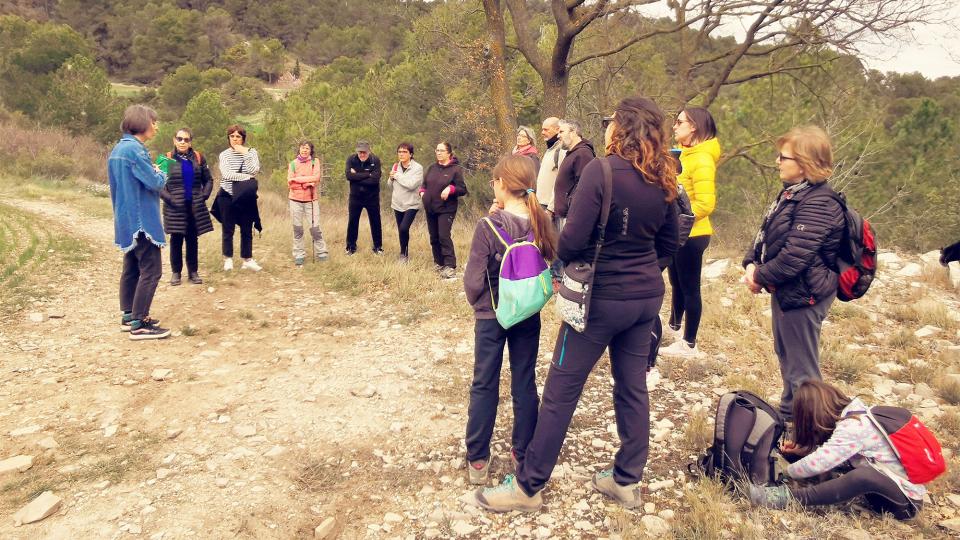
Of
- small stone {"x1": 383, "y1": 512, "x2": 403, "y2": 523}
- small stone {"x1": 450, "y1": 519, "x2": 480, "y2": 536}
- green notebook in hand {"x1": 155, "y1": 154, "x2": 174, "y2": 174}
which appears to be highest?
green notebook in hand {"x1": 155, "y1": 154, "x2": 174, "y2": 174}

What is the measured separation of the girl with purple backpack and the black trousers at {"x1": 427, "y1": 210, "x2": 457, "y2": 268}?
4.20 metres

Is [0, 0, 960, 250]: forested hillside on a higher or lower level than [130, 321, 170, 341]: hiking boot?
higher

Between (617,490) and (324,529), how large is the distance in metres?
1.46

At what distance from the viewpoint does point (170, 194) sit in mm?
6180

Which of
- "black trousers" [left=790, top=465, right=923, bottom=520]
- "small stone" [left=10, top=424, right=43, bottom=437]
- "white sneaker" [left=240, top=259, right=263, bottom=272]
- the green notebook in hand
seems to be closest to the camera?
"black trousers" [left=790, top=465, right=923, bottom=520]

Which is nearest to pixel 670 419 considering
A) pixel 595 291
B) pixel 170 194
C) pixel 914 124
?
pixel 595 291

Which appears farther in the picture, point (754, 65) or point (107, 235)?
point (754, 65)

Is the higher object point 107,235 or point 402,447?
point 107,235

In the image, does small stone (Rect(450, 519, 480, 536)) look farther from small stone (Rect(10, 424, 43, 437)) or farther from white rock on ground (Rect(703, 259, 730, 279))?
white rock on ground (Rect(703, 259, 730, 279))

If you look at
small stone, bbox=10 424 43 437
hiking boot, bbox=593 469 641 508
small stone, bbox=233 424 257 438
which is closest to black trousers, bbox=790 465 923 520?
hiking boot, bbox=593 469 641 508

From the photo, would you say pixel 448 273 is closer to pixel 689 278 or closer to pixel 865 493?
pixel 689 278

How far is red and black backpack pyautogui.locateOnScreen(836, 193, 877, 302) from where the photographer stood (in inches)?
121

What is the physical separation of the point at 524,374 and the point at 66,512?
94.1 inches

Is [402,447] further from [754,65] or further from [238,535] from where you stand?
[754,65]
